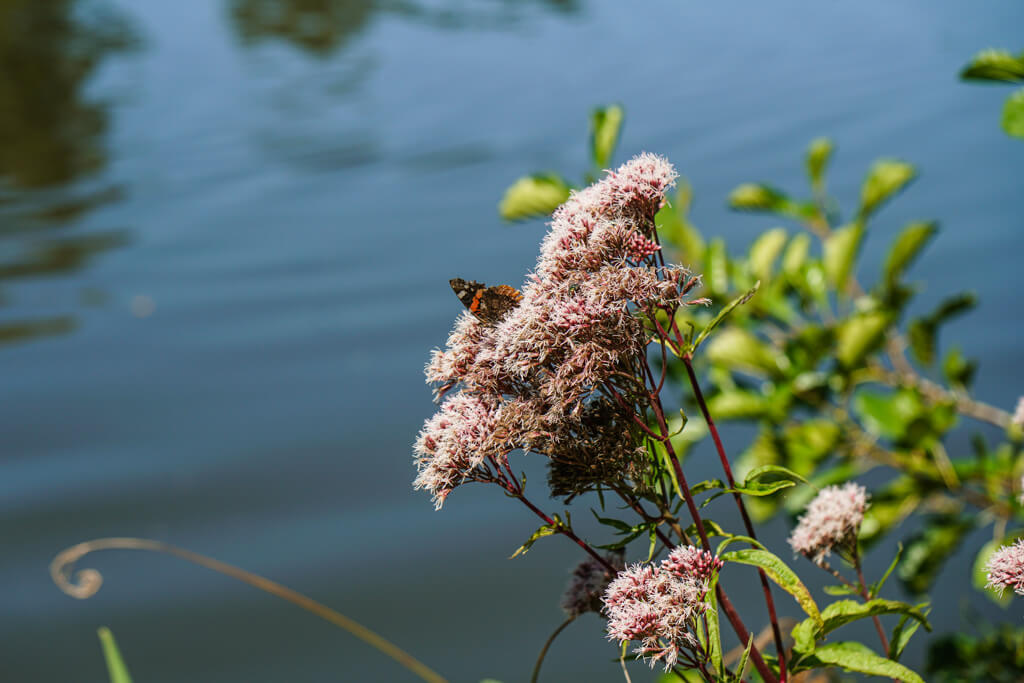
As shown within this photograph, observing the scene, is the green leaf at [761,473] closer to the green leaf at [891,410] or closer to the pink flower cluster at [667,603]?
the pink flower cluster at [667,603]

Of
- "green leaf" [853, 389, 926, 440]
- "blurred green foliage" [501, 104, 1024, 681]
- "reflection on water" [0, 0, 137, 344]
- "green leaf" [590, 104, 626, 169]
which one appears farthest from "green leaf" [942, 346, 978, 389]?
"reflection on water" [0, 0, 137, 344]

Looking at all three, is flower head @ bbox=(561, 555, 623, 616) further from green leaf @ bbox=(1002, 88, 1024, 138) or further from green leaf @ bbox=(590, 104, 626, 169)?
green leaf @ bbox=(1002, 88, 1024, 138)

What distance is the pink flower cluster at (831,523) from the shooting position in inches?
40.7

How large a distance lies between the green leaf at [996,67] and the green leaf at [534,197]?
0.56 m

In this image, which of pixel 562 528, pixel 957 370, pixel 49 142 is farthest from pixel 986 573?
pixel 49 142

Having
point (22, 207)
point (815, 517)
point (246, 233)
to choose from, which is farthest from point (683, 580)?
point (22, 207)

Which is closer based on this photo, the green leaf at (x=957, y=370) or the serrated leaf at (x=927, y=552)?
the serrated leaf at (x=927, y=552)

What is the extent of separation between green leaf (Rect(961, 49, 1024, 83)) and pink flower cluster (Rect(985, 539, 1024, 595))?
0.67 metres

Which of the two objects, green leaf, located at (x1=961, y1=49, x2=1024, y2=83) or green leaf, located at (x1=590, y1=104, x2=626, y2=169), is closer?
green leaf, located at (x1=961, y1=49, x2=1024, y2=83)

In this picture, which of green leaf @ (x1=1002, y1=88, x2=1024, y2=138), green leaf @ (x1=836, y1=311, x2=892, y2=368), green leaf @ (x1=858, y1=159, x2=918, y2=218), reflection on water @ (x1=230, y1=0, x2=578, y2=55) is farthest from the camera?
reflection on water @ (x1=230, y1=0, x2=578, y2=55)

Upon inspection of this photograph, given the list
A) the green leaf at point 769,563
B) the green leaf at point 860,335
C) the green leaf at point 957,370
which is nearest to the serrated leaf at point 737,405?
the green leaf at point 860,335

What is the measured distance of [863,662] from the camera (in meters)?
0.82

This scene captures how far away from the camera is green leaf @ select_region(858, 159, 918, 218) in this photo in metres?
1.91

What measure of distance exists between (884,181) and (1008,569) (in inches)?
53.3
